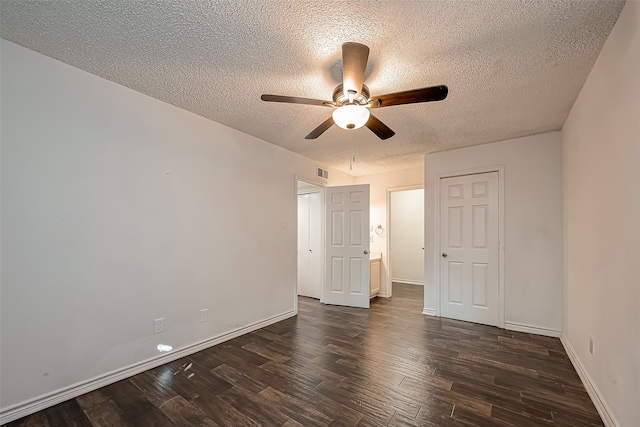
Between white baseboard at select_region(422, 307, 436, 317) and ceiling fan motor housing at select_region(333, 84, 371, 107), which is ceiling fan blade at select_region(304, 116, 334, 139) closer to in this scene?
ceiling fan motor housing at select_region(333, 84, 371, 107)

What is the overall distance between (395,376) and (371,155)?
2965 millimetres

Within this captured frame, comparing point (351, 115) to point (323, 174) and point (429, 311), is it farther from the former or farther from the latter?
point (429, 311)

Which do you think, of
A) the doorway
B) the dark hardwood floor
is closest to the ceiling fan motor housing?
the dark hardwood floor

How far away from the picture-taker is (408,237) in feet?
22.6

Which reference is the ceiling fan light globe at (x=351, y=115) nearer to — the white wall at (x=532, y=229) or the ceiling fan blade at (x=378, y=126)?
the ceiling fan blade at (x=378, y=126)

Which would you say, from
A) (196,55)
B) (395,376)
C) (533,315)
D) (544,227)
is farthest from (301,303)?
(196,55)

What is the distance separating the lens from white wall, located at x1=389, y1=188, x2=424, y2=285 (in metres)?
6.69

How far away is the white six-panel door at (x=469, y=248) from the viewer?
3.67 metres

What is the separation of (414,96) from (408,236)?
547 cm

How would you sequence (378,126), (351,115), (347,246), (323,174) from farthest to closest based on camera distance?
(323,174) < (347,246) < (378,126) < (351,115)

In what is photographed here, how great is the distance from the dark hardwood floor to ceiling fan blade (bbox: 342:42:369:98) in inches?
84.6

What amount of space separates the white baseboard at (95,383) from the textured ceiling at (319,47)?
2343 mm

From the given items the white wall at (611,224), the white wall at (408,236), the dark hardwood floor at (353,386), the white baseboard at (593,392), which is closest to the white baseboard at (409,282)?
the white wall at (408,236)

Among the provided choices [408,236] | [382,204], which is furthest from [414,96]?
[408,236]
